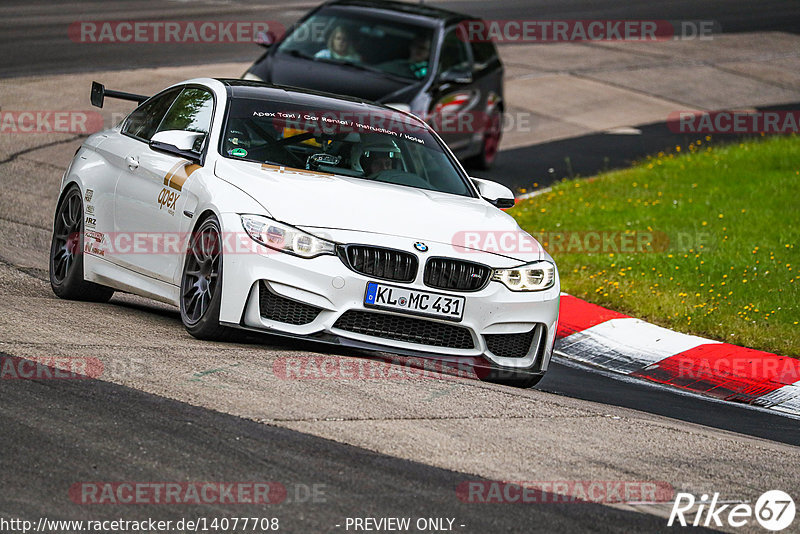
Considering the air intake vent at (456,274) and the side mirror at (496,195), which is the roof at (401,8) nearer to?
the side mirror at (496,195)

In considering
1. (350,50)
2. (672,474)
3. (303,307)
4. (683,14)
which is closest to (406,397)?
(303,307)

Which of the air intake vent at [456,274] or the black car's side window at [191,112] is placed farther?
the black car's side window at [191,112]

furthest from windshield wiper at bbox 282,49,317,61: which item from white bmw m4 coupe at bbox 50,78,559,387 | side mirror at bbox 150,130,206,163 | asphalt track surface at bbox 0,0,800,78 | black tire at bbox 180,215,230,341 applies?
black tire at bbox 180,215,230,341

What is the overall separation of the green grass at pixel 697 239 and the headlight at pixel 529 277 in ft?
7.96

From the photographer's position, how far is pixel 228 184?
291 inches

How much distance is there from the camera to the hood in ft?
23.3

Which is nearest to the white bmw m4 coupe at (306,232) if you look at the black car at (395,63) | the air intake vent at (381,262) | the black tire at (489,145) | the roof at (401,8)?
the air intake vent at (381,262)

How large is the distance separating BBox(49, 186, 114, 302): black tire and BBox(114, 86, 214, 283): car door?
55 centimetres

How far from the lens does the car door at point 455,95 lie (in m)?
14.4

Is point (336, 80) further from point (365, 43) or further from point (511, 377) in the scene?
point (511, 377)

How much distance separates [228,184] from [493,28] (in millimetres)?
21180

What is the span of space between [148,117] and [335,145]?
1.54 m

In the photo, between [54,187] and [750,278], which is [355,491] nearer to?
[750,278]

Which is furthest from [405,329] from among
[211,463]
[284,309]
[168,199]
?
[211,463]
